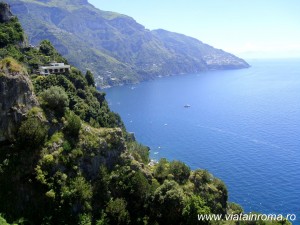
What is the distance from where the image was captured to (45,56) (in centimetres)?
7900

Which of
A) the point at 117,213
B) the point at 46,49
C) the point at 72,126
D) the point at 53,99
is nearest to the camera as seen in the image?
the point at 117,213

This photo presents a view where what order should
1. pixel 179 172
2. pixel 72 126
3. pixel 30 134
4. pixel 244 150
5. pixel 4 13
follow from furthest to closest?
pixel 244 150
pixel 4 13
pixel 179 172
pixel 72 126
pixel 30 134

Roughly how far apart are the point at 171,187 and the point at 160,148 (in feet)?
323

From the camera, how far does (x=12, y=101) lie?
43.4 m

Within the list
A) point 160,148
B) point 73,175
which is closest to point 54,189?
point 73,175

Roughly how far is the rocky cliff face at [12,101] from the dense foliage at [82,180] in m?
0.91

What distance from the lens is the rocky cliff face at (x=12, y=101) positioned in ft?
140

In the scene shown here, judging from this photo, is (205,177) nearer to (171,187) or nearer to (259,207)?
(171,187)

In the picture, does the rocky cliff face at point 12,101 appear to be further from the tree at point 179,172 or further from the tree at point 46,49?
the tree at point 46,49

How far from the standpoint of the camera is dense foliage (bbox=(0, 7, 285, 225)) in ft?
134

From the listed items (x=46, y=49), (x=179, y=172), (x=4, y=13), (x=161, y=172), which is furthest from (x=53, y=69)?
(x=179, y=172)

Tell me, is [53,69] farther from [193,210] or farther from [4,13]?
[193,210]

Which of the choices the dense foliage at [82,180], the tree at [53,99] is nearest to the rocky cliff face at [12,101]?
the dense foliage at [82,180]

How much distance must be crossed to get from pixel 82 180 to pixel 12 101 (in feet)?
46.8
